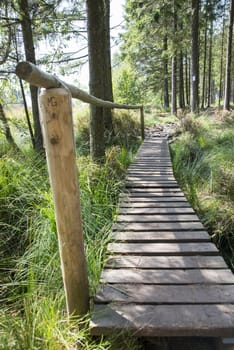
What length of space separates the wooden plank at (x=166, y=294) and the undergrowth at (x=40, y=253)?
0.16m

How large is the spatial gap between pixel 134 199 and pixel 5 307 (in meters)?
1.89

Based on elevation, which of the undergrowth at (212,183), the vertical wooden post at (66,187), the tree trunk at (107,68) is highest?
the tree trunk at (107,68)

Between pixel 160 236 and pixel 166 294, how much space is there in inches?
29.0

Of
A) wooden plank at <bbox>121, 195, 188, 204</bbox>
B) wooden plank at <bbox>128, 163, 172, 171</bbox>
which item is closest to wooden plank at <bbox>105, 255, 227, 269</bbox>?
wooden plank at <bbox>121, 195, 188, 204</bbox>

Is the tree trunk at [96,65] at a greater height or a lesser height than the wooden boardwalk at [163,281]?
greater

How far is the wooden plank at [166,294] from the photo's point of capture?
156 cm

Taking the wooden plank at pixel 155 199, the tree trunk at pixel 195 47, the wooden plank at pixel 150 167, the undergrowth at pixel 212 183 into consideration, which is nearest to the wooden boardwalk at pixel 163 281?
the wooden plank at pixel 155 199

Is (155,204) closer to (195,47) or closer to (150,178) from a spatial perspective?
(150,178)

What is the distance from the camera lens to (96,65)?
381cm

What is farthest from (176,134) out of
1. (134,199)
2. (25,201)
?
(25,201)

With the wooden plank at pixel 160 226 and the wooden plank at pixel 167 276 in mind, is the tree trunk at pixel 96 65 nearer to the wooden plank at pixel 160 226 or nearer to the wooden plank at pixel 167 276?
the wooden plank at pixel 160 226

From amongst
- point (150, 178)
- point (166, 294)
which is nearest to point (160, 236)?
point (166, 294)

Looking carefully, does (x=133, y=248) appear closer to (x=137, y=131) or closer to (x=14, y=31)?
(x=14, y=31)

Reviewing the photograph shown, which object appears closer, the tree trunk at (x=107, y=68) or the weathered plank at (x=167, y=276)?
the weathered plank at (x=167, y=276)
